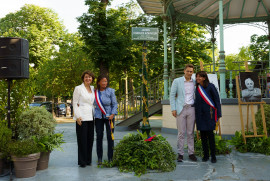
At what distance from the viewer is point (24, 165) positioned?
4371 mm

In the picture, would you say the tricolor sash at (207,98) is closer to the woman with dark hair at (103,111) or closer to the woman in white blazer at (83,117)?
the woman with dark hair at (103,111)

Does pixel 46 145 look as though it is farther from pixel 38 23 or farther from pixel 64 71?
pixel 38 23

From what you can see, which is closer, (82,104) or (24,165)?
(24,165)

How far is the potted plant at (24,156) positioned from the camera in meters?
4.29

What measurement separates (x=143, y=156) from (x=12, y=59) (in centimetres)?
307

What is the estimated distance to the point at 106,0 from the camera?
625 inches

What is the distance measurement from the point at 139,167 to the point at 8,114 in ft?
8.65

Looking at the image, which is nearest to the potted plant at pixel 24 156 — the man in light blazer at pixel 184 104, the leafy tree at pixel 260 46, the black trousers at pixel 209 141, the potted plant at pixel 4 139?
the potted plant at pixel 4 139

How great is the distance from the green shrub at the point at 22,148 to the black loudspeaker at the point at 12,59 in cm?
125

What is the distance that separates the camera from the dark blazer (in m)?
5.08

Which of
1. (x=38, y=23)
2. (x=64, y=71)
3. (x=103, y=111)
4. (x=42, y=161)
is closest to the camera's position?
(x=42, y=161)

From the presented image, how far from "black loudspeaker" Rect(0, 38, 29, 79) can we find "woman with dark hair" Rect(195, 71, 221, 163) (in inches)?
138

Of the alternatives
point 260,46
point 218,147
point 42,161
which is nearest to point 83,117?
point 42,161

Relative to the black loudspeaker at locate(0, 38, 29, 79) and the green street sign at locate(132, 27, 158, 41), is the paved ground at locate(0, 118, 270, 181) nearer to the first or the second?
the black loudspeaker at locate(0, 38, 29, 79)
